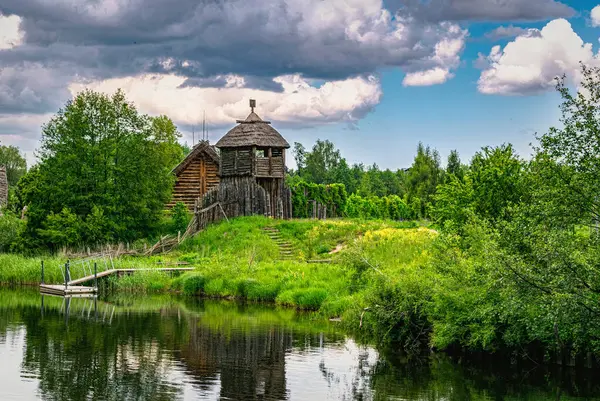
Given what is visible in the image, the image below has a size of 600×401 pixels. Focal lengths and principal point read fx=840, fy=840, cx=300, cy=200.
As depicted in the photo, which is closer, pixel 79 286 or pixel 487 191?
pixel 487 191

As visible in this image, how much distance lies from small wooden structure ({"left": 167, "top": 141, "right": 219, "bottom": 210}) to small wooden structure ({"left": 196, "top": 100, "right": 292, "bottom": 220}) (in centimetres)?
650

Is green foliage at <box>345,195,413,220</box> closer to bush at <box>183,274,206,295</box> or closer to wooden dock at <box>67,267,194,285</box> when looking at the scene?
wooden dock at <box>67,267,194,285</box>

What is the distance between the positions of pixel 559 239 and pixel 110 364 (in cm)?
1283

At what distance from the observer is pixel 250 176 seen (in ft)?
176

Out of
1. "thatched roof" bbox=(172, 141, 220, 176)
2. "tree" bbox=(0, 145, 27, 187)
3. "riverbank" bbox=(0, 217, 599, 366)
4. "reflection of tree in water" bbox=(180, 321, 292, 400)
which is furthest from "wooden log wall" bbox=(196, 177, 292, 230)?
"tree" bbox=(0, 145, 27, 187)

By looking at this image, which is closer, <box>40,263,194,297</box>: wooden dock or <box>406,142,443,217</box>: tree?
<box>40,263,194,297</box>: wooden dock

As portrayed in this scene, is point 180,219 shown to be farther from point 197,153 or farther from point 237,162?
point 197,153

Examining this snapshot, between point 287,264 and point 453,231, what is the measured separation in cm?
1304

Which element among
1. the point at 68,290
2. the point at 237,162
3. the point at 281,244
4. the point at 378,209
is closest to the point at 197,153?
the point at 237,162

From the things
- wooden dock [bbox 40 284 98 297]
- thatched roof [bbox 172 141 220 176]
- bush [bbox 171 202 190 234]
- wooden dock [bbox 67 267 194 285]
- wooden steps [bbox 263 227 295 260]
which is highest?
thatched roof [bbox 172 141 220 176]

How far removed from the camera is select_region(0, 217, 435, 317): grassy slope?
31.8 meters

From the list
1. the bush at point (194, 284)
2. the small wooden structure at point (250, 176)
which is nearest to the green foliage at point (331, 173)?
the small wooden structure at point (250, 176)

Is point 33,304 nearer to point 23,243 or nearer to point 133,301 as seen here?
point 133,301

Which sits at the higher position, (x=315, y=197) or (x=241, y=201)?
(x=315, y=197)
